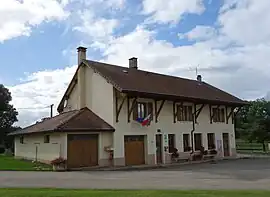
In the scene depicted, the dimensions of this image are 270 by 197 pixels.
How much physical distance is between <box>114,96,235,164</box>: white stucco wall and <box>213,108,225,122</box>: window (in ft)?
1.66

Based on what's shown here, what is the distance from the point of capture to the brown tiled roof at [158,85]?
2634 centimetres

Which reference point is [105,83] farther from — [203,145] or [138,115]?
[203,145]

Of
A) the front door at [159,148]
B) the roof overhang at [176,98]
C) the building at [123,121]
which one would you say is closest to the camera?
the building at [123,121]

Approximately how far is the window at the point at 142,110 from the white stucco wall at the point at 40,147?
590 cm

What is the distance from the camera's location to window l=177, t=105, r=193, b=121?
30.5m

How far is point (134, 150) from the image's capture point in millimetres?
26828

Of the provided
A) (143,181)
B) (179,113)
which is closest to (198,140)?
(179,113)

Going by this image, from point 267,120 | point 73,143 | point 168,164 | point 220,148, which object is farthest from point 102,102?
point 267,120

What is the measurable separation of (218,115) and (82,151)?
1597 cm

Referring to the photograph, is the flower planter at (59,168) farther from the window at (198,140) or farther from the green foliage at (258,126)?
the green foliage at (258,126)

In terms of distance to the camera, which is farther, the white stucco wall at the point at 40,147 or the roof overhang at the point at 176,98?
the roof overhang at the point at 176,98

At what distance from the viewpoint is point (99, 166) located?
24.5 m

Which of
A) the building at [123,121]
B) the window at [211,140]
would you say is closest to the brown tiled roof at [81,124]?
the building at [123,121]

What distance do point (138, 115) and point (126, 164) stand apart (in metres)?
3.74
